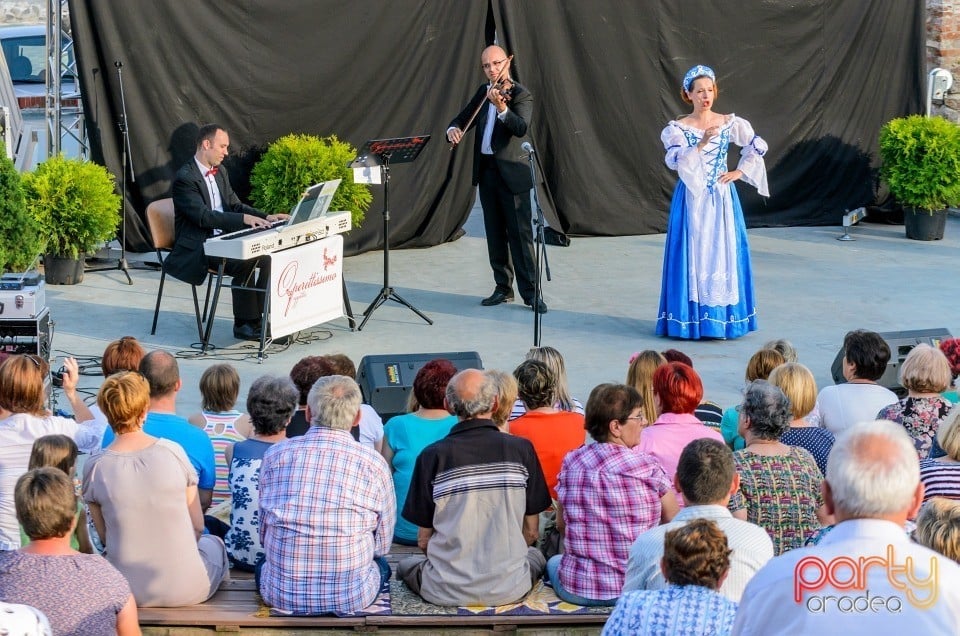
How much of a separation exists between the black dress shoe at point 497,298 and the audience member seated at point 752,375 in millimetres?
3816

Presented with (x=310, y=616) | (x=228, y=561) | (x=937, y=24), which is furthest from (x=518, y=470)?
(x=937, y=24)

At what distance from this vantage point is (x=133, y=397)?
158 inches

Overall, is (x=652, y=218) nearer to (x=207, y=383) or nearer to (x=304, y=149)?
(x=304, y=149)

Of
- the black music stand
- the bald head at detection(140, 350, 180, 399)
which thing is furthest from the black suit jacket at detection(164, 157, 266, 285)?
the bald head at detection(140, 350, 180, 399)

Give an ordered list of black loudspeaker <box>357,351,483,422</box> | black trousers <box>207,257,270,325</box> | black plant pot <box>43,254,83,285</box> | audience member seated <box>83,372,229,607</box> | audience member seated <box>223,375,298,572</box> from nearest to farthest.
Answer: audience member seated <box>83,372,229,607</box>, audience member seated <box>223,375,298,572</box>, black loudspeaker <box>357,351,483,422</box>, black trousers <box>207,257,270,325</box>, black plant pot <box>43,254,83,285</box>

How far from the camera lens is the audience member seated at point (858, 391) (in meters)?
5.03

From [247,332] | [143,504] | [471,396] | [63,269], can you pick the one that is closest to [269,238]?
[247,332]

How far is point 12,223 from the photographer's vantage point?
6977mm

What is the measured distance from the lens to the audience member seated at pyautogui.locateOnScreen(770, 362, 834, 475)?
4609 millimetres

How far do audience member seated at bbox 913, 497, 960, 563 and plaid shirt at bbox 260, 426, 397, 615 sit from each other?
162 cm

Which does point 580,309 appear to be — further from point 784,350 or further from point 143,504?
point 143,504

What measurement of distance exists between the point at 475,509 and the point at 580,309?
5.01 meters

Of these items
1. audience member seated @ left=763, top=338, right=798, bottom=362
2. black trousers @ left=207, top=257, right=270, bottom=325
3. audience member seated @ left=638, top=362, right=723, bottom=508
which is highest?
black trousers @ left=207, top=257, right=270, bottom=325

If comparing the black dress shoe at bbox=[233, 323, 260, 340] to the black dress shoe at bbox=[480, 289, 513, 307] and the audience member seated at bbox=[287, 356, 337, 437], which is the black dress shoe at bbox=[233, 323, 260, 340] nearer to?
the black dress shoe at bbox=[480, 289, 513, 307]
